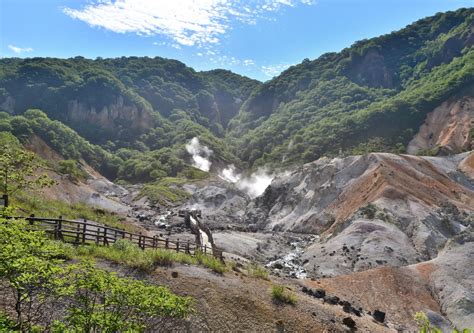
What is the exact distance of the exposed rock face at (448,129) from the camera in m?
101

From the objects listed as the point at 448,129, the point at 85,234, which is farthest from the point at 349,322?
the point at 448,129

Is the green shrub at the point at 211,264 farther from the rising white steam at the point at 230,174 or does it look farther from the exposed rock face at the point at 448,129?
the rising white steam at the point at 230,174

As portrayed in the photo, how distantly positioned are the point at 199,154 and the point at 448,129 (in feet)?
313

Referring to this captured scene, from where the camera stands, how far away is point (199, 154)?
6777 inches

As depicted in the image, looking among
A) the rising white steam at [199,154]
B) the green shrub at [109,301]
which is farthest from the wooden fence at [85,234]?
the rising white steam at [199,154]

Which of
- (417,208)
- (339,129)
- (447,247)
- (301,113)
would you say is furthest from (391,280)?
(301,113)

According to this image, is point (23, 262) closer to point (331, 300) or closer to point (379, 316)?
point (331, 300)

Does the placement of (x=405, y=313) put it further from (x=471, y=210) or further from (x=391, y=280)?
(x=471, y=210)

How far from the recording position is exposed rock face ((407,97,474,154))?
101188 mm

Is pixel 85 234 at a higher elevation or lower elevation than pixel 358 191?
lower

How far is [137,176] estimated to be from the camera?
146750 mm

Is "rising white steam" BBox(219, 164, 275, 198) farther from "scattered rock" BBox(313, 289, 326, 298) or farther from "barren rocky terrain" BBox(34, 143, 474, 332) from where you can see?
"scattered rock" BBox(313, 289, 326, 298)

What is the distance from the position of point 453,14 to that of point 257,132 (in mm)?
109450

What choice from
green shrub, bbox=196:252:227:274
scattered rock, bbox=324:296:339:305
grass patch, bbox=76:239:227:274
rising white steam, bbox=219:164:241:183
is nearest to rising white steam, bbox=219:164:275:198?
rising white steam, bbox=219:164:241:183
